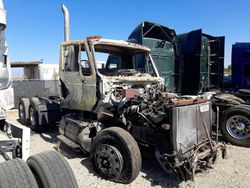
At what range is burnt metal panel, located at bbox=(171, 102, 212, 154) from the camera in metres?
4.35

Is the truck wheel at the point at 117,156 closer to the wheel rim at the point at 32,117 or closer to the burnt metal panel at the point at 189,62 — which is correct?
the wheel rim at the point at 32,117

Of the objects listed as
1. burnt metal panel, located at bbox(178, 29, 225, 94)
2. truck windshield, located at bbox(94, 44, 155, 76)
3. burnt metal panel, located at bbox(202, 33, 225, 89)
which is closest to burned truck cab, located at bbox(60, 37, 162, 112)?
truck windshield, located at bbox(94, 44, 155, 76)

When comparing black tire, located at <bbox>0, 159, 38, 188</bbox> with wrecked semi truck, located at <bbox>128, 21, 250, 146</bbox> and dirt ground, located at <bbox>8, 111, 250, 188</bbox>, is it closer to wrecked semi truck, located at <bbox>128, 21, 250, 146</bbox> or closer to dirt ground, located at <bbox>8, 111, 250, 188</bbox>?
dirt ground, located at <bbox>8, 111, 250, 188</bbox>

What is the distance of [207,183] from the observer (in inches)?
181

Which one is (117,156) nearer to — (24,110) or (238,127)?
(238,127)

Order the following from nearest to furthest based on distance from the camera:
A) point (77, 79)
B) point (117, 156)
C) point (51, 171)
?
point (51, 171)
point (117, 156)
point (77, 79)

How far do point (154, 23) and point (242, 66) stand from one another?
296cm

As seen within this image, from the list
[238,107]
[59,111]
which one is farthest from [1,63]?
[238,107]

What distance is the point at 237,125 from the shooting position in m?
6.88

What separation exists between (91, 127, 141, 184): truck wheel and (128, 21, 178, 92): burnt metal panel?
4.63 metres

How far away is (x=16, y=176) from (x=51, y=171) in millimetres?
361

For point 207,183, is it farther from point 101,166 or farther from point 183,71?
point 183,71

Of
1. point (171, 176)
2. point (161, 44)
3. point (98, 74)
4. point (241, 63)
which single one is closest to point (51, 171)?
point (171, 176)

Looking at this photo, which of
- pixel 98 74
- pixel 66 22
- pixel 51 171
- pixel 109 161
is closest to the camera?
pixel 51 171
